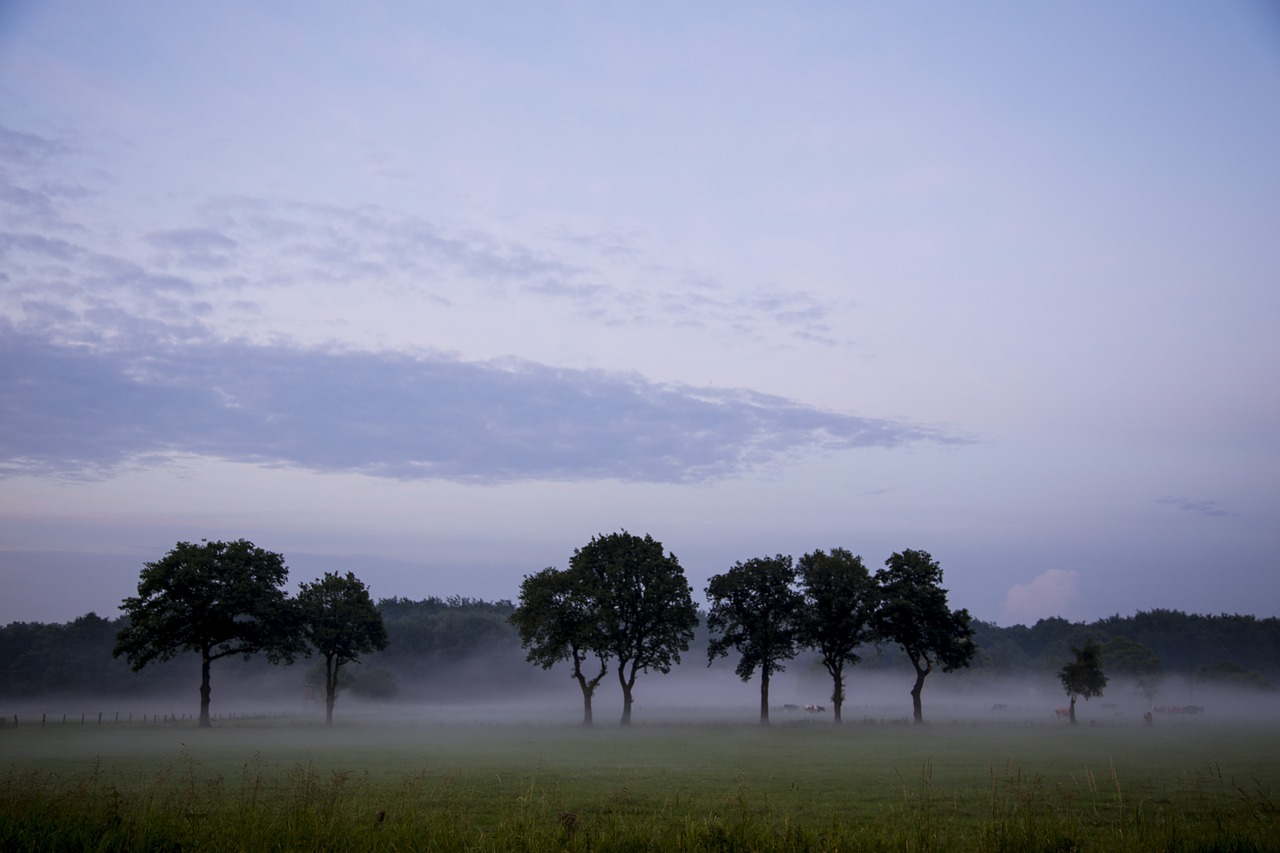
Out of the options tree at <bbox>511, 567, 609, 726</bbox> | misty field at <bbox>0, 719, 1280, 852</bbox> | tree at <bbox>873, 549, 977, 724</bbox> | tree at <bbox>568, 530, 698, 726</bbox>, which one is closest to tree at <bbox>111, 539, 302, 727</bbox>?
misty field at <bbox>0, 719, 1280, 852</bbox>

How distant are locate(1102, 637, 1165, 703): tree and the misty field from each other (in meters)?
64.3

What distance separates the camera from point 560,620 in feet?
262

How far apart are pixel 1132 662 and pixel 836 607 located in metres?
73.4

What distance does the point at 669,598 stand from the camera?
270ft

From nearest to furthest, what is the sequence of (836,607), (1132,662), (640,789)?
(640,789) < (836,607) < (1132,662)

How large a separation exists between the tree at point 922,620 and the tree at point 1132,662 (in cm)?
6256

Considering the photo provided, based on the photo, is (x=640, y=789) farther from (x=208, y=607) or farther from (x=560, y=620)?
(x=208, y=607)

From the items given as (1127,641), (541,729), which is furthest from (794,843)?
(1127,641)

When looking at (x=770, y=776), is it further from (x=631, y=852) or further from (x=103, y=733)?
(x=103, y=733)

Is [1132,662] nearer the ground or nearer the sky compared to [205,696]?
nearer the ground

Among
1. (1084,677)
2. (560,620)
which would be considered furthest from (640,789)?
(1084,677)

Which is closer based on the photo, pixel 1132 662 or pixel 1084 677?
pixel 1084 677

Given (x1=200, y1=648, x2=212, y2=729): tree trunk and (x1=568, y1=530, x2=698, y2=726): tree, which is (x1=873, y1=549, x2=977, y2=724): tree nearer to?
(x1=568, y1=530, x2=698, y2=726): tree

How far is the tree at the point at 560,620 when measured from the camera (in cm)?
7888
